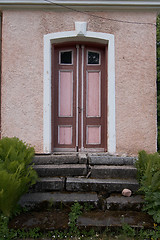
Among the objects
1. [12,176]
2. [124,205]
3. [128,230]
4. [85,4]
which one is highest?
[85,4]

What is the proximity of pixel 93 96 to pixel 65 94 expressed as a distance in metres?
0.65

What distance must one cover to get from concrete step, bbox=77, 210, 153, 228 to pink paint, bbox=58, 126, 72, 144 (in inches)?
81.7

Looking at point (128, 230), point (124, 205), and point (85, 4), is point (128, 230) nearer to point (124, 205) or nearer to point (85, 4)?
point (124, 205)

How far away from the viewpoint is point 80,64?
14.8ft

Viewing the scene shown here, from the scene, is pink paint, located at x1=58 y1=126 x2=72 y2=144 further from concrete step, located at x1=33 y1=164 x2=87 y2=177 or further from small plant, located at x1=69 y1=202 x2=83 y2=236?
small plant, located at x1=69 y1=202 x2=83 y2=236

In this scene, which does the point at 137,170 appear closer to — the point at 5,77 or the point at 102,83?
the point at 102,83

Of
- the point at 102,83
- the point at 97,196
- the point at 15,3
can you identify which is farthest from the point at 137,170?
the point at 15,3

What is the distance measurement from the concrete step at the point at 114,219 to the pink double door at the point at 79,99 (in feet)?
6.45

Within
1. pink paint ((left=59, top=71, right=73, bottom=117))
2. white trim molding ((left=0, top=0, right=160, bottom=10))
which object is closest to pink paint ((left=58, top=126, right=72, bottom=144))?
pink paint ((left=59, top=71, right=73, bottom=117))

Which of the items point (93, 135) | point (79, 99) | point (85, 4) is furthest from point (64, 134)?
point (85, 4)

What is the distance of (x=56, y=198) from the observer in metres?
2.77

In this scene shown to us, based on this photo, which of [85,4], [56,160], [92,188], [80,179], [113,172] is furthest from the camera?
[85,4]

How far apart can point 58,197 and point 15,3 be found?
3.92m

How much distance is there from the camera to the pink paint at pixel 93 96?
4.55 metres
